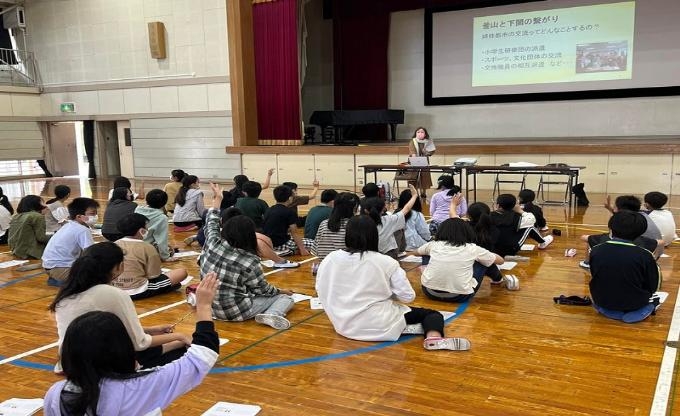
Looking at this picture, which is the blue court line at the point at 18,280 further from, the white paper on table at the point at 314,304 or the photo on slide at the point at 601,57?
the photo on slide at the point at 601,57

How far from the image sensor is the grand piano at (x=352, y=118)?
14352 millimetres

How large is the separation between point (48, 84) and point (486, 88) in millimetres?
13371

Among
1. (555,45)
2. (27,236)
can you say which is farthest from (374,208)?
(555,45)

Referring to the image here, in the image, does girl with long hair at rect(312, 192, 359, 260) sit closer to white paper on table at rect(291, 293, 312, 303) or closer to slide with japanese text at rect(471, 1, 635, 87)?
white paper on table at rect(291, 293, 312, 303)

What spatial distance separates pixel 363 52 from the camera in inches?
630

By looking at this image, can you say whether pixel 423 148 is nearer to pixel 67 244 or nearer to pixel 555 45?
pixel 555 45

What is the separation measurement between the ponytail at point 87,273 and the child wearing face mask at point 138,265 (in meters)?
1.58

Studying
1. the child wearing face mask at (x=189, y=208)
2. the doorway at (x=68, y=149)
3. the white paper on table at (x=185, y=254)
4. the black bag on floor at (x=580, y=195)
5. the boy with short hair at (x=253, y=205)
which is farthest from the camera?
the doorway at (x=68, y=149)

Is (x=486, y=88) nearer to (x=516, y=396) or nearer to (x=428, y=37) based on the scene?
(x=428, y=37)

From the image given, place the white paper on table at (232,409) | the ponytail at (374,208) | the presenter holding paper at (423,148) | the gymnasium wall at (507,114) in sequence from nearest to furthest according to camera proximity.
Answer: the white paper on table at (232,409) → the ponytail at (374,208) → the presenter holding paper at (423,148) → the gymnasium wall at (507,114)

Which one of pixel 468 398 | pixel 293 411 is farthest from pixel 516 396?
pixel 293 411

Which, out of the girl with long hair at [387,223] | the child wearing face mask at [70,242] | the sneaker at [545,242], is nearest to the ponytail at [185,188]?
the child wearing face mask at [70,242]

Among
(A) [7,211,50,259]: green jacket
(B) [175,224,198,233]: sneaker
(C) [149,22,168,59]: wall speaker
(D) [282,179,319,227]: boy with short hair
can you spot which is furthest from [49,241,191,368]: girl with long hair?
(C) [149,22,168,59]: wall speaker

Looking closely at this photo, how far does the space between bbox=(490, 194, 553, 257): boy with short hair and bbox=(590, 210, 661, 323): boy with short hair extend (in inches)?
72.7
